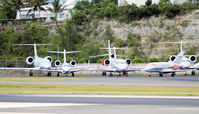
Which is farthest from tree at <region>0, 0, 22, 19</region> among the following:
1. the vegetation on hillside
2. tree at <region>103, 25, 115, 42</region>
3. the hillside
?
tree at <region>103, 25, 115, 42</region>

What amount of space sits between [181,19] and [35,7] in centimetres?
3971

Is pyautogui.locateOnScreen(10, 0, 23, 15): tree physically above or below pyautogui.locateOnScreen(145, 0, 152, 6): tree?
above

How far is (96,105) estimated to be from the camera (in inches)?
902

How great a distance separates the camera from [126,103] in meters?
23.8

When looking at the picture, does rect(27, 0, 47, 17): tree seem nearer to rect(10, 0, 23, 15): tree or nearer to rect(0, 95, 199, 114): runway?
rect(10, 0, 23, 15): tree

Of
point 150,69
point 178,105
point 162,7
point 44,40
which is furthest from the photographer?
point 44,40

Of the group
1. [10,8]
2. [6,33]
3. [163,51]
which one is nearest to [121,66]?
[163,51]

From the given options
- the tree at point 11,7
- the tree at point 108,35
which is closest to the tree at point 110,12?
the tree at point 108,35

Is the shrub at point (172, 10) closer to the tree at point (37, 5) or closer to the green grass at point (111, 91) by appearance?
the tree at point (37, 5)

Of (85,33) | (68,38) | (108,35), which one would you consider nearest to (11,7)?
(85,33)

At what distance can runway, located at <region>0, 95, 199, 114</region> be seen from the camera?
20.5 m

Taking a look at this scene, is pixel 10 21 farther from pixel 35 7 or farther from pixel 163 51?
pixel 163 51

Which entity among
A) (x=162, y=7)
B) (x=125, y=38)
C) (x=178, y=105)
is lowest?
(x=178, y=105)

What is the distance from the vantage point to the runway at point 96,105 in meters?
20.5
